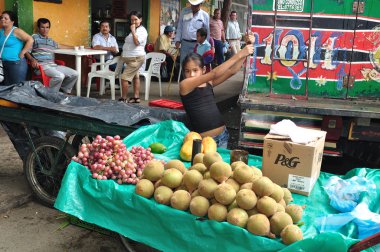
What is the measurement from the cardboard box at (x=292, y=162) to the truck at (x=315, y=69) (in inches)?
51.0

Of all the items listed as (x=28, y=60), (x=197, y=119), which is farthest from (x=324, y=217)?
(x=28, y=60)

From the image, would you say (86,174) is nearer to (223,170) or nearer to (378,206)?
(223,170)

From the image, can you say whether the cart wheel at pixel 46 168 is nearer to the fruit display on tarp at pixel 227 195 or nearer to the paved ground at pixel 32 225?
the paved ground at pixel 32 225

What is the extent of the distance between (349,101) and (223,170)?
95.8 inches

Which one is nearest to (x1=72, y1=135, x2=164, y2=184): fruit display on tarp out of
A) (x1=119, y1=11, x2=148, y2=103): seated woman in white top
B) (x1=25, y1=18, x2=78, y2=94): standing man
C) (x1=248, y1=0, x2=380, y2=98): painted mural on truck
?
(x1=248, y1=0, x2=380, y2=98): painted mural on truck

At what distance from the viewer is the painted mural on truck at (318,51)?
13.7 feet

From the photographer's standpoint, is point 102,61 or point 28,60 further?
point 102,61

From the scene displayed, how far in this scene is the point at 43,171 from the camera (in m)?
4.14

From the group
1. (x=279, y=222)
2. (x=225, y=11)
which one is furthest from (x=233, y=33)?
(x=279, y=222)

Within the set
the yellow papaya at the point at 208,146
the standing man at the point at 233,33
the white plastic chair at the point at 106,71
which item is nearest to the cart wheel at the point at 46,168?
the yellow papaya at the point at 208,146

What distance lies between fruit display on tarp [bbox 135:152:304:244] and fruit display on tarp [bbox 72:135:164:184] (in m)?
0.16

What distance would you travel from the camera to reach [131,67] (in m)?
8.27

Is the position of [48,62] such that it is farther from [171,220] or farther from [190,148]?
[171,220]

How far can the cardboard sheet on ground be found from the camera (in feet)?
6.83
